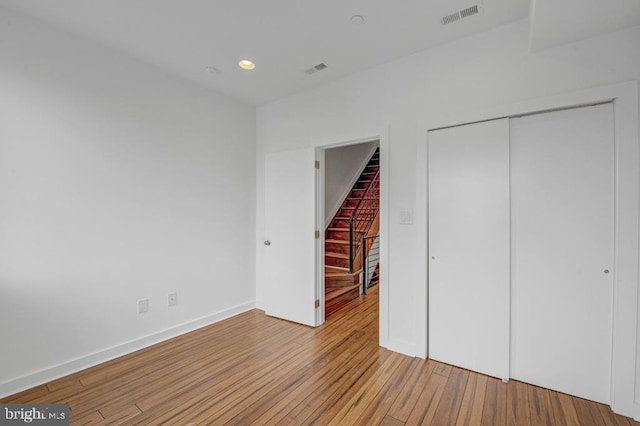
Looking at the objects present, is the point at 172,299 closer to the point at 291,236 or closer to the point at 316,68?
the point at 291,236

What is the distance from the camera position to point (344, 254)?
497cm

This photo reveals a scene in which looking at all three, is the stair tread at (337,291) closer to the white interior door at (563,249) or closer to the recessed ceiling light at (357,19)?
the white interior door at (563,249)

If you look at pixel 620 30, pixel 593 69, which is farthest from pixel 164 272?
pixel 620 30

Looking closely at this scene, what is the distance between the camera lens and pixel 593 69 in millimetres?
1887

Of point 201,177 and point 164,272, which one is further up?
point 201,177

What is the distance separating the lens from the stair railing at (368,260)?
4.46 metres

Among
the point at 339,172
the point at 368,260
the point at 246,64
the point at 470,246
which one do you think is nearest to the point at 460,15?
the point at 470,246

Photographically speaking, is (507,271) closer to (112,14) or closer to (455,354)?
(455,354)

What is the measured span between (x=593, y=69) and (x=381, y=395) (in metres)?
2.81

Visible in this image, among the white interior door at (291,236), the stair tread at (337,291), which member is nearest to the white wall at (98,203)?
the white interior door at (291,236)

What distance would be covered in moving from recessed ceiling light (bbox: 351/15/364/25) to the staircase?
10.3 ft

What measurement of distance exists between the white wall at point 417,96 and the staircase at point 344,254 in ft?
4.63

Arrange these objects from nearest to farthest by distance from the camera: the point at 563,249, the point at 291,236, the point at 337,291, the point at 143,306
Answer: the point at 563,249, the point at 143,306, the point at 291,236, the point at 337,291

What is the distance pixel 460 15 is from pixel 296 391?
3169 millimetres
